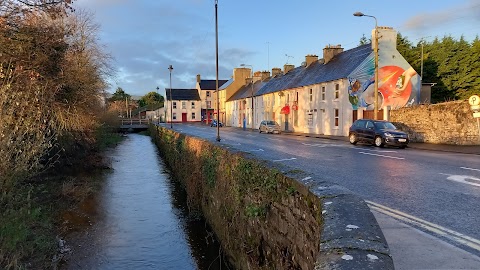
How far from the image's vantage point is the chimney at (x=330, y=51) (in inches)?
1697

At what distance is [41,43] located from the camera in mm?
12578

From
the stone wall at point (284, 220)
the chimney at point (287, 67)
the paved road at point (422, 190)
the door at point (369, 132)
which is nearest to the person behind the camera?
the stone wall at point (284, 220)

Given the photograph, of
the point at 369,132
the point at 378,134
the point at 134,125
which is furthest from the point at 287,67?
the point at 134,125

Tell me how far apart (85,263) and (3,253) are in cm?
244

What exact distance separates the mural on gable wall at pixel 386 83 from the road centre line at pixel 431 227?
2838 centimetres

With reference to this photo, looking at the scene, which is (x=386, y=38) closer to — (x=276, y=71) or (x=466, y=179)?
(x=466, y=179)

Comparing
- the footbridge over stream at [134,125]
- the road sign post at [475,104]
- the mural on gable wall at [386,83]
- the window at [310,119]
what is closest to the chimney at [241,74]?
the footbridge over stream at [134,125]

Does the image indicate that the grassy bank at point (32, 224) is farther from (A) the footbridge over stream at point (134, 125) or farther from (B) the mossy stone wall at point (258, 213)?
(A) the footbridge over stream at point (134, 125)

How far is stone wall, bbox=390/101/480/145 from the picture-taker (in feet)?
70.4

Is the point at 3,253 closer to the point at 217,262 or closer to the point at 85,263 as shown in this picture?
the point at 85,263

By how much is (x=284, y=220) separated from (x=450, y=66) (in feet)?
173

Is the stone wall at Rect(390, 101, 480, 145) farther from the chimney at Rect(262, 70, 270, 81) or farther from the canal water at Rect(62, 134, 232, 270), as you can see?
the chimney at Rect(262, 70, 270, 81)

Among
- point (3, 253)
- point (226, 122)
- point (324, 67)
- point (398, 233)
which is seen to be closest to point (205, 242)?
point (3, 253)

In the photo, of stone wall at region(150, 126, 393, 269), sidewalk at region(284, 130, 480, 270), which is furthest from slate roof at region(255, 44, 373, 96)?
sidewalk at region(284, 130, 480, 270)
